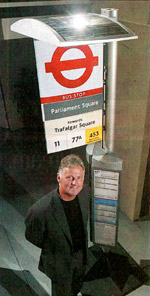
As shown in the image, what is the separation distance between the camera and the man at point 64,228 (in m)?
1.38

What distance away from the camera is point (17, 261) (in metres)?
1.60

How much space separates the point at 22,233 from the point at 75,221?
0.43m

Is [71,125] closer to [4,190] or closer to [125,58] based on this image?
[125,58]

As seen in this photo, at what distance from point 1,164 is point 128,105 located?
80cm

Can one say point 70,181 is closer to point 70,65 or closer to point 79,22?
point 70,65

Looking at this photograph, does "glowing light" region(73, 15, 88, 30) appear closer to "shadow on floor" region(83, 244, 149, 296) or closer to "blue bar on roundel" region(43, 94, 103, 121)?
"blue bar on roundel" region(43, 94, 103, 121)

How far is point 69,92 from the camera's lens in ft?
4.31

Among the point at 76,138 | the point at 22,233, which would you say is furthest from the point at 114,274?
the point at 76,138

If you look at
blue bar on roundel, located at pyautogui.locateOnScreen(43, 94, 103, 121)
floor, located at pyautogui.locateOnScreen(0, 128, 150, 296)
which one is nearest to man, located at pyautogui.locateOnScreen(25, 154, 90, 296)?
floor, located at pyautogui.locateOnScreen(0, 128, 150, 296)

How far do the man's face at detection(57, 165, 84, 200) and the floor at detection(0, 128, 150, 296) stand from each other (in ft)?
0.81

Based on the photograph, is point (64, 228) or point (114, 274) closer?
point (64, 228)

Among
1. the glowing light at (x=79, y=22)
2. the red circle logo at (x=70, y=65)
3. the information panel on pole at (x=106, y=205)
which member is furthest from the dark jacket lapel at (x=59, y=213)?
the glowing light at (x=79, y=22)

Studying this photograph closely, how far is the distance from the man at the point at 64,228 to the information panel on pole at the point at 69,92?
136 mm

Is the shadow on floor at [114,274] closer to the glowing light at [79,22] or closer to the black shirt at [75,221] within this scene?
the black shirt at [75,221]
